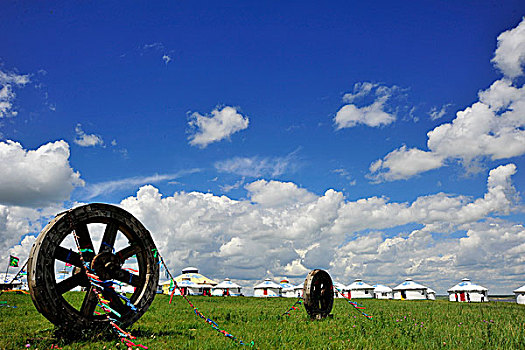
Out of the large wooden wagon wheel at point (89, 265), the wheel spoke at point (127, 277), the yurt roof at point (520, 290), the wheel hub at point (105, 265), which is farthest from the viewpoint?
the yurt roof at point (520, 290)

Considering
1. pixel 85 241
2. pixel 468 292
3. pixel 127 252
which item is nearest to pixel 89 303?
pixel 85 241

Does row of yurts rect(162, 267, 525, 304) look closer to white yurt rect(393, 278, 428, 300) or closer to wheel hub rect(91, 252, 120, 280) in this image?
white yurt rect(393, 278, 428, 300)

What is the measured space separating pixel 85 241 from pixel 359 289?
96231 mm

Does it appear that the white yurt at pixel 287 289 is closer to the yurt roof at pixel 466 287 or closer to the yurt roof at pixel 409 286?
the yurt roof at pixel 409 286

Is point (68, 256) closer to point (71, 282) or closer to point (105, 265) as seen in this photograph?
point (71, 282)

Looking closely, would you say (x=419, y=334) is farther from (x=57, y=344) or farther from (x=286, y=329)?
(x=57, y=344)

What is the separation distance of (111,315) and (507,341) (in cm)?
1145

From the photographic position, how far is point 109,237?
11.9m

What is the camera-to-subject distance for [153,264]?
1266cm

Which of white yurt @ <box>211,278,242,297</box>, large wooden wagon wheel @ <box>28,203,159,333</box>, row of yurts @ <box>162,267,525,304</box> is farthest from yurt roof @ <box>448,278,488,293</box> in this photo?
large wooden wagon wheel @ <box>28,203,159,333</box>

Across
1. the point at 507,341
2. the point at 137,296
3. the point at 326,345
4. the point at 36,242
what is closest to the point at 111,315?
the point at 137,296

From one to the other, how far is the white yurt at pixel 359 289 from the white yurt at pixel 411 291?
6501 mm

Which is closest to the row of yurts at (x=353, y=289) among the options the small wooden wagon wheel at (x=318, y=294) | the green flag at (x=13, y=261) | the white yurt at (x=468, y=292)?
the white yurt at (x=468, y=292)

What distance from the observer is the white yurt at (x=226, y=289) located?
10050 centimetres
